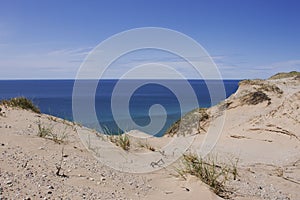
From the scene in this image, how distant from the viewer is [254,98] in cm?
1301

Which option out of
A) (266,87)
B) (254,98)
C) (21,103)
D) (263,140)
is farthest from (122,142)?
(266,87)

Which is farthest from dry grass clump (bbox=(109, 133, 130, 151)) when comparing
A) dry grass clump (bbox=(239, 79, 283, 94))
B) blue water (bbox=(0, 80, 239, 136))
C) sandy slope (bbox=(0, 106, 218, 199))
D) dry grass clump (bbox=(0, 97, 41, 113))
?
dry grass clump (bbox=(239, 79, 283, 94))

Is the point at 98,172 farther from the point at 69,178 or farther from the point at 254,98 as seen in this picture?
the point at 254,98

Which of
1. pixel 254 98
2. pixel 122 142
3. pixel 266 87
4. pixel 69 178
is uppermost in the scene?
pixel 266 87

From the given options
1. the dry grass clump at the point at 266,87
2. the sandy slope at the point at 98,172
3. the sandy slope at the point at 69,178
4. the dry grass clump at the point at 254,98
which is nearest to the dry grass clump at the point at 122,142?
the sandy slope at the point at 98,172

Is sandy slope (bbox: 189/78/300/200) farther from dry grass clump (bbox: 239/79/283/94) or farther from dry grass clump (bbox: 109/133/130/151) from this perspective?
dry grass clump (bbox: 109/133/130/151)

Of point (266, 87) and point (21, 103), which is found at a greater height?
point (266, 87)

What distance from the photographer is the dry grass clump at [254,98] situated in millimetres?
12688

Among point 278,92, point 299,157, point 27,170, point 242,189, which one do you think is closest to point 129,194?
point 27,170

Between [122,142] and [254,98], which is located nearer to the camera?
[122,142]

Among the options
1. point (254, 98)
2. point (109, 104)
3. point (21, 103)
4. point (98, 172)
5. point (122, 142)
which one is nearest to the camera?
point (98, 172)

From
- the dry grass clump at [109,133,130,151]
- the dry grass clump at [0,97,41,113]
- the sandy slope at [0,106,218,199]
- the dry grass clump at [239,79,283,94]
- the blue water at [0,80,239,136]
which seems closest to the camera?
the sandy slope at [0,106,218,199]

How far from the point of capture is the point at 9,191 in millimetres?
3479

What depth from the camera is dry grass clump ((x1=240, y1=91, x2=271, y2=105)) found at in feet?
41.6
